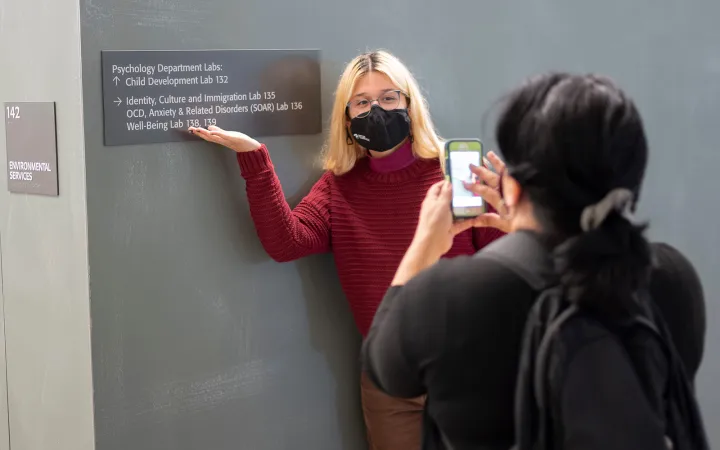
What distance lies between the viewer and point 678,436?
1410mm

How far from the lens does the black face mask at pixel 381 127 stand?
2.44 m

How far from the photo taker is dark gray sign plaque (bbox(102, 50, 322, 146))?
221 cm

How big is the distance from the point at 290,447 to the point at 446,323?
143 cm

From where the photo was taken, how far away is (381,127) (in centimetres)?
244

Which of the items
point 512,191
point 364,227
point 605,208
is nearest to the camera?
point 605,208

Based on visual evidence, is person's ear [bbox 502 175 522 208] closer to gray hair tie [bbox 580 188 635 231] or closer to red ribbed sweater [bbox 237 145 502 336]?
gray hair tie [bbox 580 188 635 231]

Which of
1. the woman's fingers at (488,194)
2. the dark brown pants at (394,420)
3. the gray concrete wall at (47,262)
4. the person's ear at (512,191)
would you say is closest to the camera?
the person's ear at (512,191)

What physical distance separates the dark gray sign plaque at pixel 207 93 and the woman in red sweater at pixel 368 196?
10 cm

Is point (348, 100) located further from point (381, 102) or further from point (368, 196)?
point (368, 196)

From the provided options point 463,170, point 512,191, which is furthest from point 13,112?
Answer: point 512,191

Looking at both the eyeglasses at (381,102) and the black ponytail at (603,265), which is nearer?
the black ponytail at (603,265)

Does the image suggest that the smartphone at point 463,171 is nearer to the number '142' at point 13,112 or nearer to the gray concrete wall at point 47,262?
the gray concrete wall at point 47,262

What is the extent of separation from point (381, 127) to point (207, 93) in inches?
18.2

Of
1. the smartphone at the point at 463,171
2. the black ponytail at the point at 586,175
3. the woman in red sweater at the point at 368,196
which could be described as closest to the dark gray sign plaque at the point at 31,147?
the woman in red sweater at the point at 368,196
